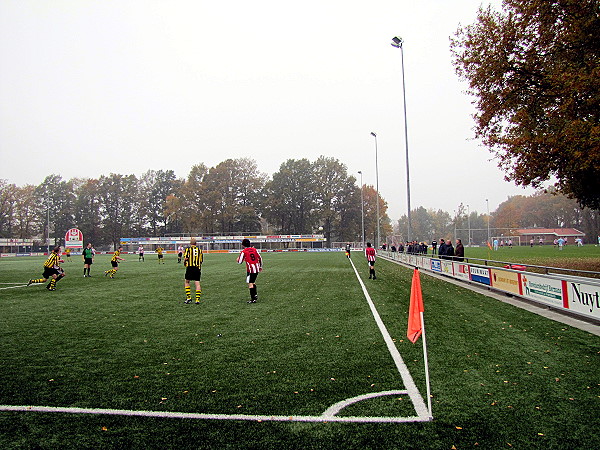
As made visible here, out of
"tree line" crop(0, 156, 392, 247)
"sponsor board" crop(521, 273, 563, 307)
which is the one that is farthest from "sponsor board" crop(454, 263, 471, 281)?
"tree line" crop(0, 156, 392, 247)

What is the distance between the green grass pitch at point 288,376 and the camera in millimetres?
3289

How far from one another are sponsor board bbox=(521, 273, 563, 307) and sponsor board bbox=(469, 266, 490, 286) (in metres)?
2.90

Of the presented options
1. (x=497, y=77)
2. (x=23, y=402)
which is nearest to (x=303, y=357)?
(x=23, y=402)

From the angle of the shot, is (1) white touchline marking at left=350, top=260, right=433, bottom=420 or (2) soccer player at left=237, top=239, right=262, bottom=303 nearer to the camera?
(1) white touchline marking at left=350, top=260, right=433, bottom=420

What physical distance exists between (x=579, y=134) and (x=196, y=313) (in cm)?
1330

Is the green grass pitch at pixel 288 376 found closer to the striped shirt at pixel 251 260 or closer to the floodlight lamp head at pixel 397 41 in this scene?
the striped shirt at pixel 251 260

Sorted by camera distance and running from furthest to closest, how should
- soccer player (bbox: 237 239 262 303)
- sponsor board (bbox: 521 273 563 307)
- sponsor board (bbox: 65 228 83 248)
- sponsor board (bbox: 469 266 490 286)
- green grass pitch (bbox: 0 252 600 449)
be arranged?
sponsor board (bbox: 65 228 83 248)
sponsor board (bbox: 469 266 490 286)
soccer player (bbox: 237 239 262 303)
sponsor board (bbox: 521 273 563 307)
green grass pitch (bbox: 0 252 600 449)

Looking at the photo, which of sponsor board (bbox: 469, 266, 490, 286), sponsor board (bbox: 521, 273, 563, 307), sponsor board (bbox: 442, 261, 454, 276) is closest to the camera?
sponsor board (bbox: 521, 273, 563, 307)

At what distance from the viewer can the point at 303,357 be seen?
5.68 meters

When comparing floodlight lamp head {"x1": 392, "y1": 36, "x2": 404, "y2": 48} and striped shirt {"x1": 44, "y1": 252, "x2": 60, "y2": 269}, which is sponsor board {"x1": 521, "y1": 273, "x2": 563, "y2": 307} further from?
floodlight lamp head {"x1": 392, "y1": 36, "x2": 404, "y2": 48}

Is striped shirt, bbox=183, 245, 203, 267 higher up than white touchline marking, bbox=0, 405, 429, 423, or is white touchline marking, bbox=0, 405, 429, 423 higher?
striped shirt, bbox=183, 245, 203, 267

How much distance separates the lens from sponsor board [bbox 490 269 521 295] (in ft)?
37.4

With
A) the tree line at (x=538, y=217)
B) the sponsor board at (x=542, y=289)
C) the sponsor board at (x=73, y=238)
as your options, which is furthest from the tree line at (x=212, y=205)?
the sponsor board at (x=542, y=289)

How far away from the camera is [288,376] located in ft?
15.8
